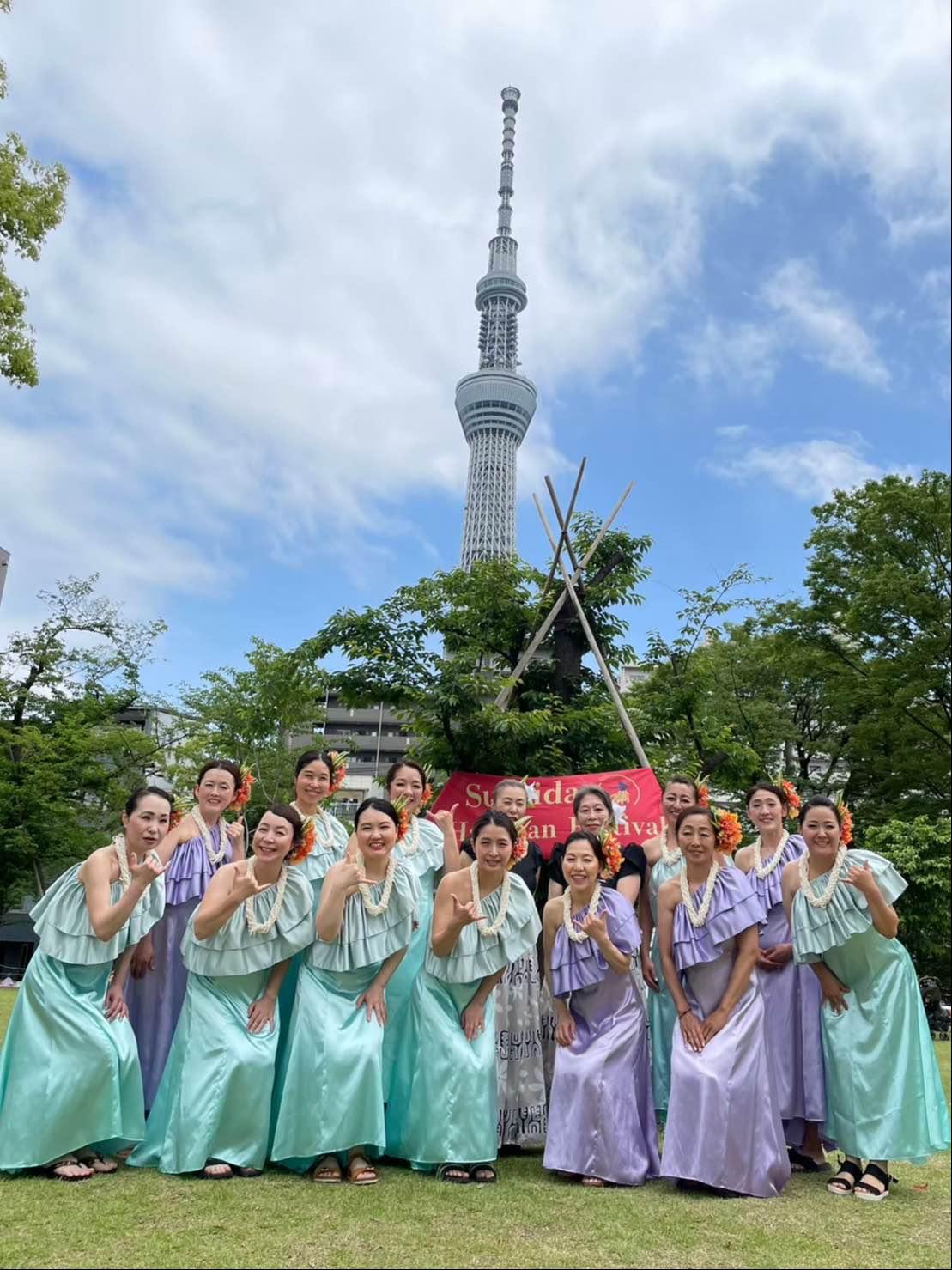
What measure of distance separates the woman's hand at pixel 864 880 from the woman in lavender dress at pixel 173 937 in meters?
3.22

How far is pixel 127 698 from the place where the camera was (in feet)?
79.9

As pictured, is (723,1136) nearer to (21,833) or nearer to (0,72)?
(0,72)

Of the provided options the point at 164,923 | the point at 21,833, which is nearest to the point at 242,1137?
the point at 164,923

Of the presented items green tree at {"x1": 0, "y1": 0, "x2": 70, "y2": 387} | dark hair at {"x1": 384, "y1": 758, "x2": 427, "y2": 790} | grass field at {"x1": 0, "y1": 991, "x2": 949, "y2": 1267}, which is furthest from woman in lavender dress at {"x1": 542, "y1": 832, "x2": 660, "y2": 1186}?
green tree at {"x1": 0, "y1": 0, "x2": 70, "y2": 387}

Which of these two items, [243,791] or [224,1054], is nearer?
[224,1054]

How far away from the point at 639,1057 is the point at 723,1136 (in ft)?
1.89

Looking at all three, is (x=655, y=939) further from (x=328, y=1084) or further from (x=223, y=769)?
(x=223, y=769)

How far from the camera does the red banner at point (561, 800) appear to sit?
8.31m

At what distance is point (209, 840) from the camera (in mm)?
5285

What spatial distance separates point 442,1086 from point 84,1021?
168 cm

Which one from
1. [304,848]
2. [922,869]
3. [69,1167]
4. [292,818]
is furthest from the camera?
[922,869]

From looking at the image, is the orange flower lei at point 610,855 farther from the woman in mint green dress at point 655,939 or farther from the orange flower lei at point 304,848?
the orange flower lei at point 304,848

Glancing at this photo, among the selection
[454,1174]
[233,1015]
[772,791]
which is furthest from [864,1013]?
[233,1015]

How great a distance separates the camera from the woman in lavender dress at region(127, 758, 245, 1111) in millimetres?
5016
